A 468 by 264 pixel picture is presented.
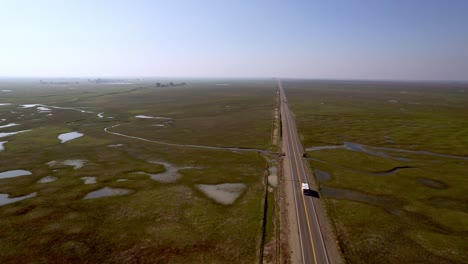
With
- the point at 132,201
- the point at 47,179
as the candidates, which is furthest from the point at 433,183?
the point at 47,179

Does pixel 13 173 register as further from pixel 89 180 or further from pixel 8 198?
pixel 89 180

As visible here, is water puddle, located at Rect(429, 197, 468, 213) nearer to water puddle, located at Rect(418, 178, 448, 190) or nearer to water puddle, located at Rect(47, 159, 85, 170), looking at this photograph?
water puddle, located at Rect(418, 178, 448, 190)

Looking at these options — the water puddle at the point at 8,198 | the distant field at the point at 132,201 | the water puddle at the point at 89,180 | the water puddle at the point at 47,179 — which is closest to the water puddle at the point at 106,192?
the distant field at the point at 132,201

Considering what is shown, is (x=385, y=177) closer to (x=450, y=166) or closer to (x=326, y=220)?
(x=450, y=166)

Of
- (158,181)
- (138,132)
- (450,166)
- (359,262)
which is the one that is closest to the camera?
(359,262)

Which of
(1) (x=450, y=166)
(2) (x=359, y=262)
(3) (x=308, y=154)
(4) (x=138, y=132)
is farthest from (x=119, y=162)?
(1) (x=450, y=166)

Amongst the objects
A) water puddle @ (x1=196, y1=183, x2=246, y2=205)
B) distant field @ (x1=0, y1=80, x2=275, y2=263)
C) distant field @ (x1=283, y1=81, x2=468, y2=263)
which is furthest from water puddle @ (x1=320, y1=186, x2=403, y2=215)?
water puddle @ (x1=196, y1=183, x2=246, y2=205)
